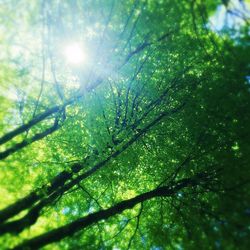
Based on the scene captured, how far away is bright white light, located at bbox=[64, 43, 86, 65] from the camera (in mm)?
8547

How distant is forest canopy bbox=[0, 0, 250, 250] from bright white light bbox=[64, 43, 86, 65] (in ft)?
0.11

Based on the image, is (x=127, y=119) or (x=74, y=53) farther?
(x=127, y=119)

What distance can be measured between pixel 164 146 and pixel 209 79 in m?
3.21

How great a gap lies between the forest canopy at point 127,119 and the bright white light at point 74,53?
0.03m

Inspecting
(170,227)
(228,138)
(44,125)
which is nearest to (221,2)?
(228,138)

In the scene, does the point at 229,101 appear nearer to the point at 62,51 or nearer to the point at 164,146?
the point at 164,146

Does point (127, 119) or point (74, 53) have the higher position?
point (74, 53)

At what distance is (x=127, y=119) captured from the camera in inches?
435

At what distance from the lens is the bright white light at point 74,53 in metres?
8.55

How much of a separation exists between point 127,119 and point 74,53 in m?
3.45

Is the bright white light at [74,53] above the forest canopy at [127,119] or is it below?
above

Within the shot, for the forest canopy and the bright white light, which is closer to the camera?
the forest canopy

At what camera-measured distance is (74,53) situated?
8891 mm

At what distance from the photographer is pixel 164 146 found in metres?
11.2
